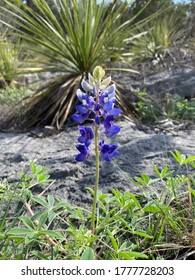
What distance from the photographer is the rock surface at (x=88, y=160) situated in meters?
2.18

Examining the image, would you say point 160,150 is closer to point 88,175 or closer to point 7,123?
point 88,175

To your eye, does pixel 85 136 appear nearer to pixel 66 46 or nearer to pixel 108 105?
pixel 108 105

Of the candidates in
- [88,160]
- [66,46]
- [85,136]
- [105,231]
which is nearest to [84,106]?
[85,136]

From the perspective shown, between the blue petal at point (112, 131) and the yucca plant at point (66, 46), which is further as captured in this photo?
the yucca plant at point (66, 46)

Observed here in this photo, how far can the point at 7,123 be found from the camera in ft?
13.1

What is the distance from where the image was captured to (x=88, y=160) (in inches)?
100

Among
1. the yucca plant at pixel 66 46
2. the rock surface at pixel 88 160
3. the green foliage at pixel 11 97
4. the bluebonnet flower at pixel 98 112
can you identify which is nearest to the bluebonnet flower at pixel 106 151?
the bluebonnet flower at pixel 98 112

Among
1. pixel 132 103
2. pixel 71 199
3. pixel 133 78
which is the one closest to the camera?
pixel 71 199

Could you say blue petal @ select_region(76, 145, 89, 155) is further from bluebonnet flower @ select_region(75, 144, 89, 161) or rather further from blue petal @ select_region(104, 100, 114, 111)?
blue petal @ select_region(104, 100, 114, 111)

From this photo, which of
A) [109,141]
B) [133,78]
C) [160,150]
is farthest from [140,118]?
[133,78]

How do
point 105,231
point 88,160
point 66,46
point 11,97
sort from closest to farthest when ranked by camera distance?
point 105,231
point 88,160
point 66,46
point 11,97

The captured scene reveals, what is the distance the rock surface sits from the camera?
218cm

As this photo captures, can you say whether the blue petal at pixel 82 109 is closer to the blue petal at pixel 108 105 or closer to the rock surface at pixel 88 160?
the blue petal at pixel 108 105

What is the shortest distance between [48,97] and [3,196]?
2454 millimetres
